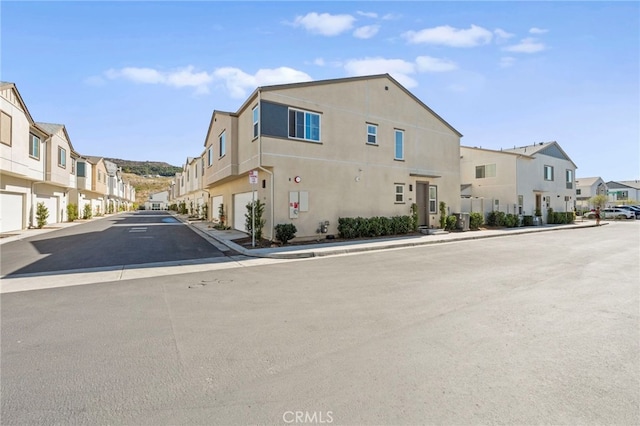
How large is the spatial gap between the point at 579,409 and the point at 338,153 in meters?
13.8

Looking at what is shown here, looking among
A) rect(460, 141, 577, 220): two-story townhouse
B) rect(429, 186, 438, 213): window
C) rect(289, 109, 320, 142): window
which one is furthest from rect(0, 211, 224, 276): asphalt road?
rect(460, 141, 577, 220): two-story townhouse

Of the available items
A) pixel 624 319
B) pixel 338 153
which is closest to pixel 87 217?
pixel 338 153

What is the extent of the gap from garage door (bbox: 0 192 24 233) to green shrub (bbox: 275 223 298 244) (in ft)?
54.0

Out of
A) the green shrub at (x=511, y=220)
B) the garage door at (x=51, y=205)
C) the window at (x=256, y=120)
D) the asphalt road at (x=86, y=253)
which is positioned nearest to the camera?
the asphalt road at (x=86, y=253)

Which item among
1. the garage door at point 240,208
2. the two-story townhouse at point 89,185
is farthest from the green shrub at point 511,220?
the two-story townhouse at point 89,185

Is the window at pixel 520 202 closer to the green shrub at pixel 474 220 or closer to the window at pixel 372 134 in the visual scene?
the green shrub at pixel 474 220

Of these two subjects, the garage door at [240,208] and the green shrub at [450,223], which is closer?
the garage door at [240,208]

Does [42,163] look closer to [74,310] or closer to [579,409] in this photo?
[74,310]

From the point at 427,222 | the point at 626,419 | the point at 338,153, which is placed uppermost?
the point at 338,153

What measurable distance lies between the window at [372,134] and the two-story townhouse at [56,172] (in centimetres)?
2118

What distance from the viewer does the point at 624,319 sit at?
5039 millimetres

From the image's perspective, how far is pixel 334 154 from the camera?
51.0ft

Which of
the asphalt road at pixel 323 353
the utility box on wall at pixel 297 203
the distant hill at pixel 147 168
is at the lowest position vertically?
the asphalt road at pixel 323 353

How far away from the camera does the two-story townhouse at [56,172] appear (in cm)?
2184
